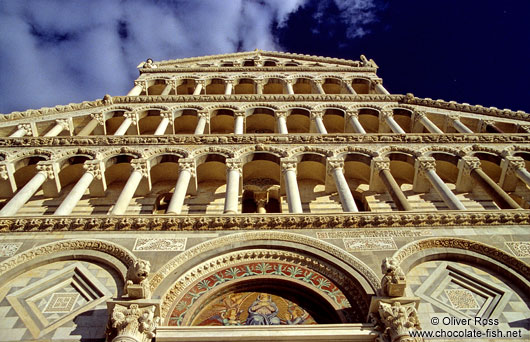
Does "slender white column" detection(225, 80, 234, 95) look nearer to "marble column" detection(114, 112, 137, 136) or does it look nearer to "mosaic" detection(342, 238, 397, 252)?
"marble column" detection(114, 112, 137, 136)

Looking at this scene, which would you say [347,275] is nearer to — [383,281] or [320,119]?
[383,281]

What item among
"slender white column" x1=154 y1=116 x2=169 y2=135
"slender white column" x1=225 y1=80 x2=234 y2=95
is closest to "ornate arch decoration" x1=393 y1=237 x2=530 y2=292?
"slender white column" x1=154 y1=116 x2=169 y2=135

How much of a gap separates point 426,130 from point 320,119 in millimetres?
4420

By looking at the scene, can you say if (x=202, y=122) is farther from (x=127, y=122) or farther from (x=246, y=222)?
(x=246, y=222)

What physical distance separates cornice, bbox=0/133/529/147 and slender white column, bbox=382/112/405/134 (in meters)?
1.52

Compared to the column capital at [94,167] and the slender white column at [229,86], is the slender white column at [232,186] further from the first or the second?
the slender white column at [229,86]

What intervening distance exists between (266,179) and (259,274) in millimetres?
6640

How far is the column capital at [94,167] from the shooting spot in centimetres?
1442

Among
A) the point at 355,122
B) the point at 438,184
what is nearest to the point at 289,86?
the point at 355,122

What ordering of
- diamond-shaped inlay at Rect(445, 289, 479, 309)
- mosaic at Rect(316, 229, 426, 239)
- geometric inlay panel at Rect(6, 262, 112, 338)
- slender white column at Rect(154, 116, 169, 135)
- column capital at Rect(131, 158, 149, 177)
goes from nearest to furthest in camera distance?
geometric inlay panel at Rect(6, 262, 112, 338)
diamond-shaped inlay at Rect(445, 289, 479, 309)
mosaic at Rect(316, 229, 426, 239)
column capital at Rect(131, 158, 149, 177)
slender white column at Rect(154, 116, 169, 135)

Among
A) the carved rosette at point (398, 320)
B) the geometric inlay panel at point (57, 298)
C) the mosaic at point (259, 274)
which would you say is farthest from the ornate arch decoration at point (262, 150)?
the carved rosette at point (398, 320)

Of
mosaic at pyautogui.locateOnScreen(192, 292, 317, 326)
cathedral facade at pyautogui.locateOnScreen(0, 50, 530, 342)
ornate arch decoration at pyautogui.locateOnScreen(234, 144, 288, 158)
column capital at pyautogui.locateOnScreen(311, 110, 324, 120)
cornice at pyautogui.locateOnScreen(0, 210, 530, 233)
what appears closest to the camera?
cathedral facade at pyautogui.locateOnScreen(0, 50, 530, 342)

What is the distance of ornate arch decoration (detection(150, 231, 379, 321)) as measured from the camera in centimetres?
907

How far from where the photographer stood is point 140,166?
1461 centimetres
